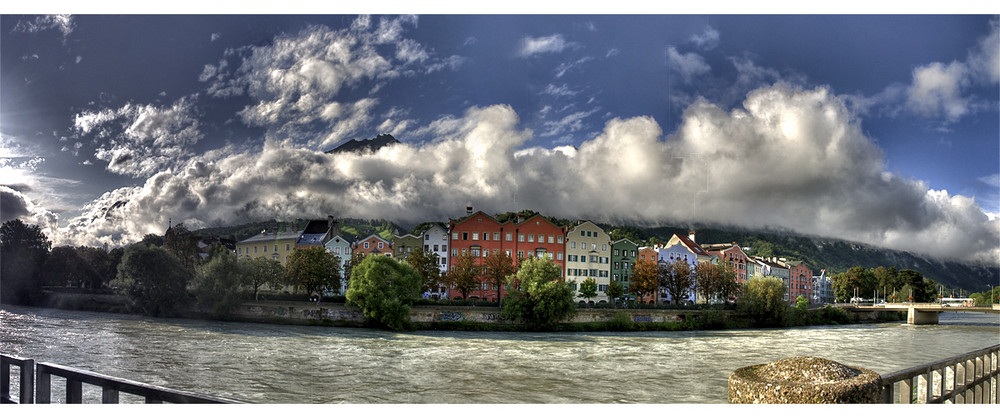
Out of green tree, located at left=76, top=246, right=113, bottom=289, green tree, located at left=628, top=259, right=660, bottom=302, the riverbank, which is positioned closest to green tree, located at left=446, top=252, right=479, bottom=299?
the riverbank

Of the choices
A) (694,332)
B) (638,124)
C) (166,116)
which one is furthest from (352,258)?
(694,332)

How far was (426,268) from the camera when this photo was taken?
1800 centimetres

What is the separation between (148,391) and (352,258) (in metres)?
13.7

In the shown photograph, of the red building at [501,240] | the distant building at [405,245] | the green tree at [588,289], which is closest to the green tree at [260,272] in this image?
the distant building at [405,245]

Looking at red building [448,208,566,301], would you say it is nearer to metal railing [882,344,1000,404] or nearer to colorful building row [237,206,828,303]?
colorful building row [237,206,828,303]

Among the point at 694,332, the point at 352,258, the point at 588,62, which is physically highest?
the point at 588,62

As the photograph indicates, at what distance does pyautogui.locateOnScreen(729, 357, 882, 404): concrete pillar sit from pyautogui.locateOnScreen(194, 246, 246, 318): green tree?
12203 mm

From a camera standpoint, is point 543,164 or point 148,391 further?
point 543,164

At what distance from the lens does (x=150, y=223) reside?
8469mm

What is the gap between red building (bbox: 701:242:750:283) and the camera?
17.1m

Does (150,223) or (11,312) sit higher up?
(150,223)

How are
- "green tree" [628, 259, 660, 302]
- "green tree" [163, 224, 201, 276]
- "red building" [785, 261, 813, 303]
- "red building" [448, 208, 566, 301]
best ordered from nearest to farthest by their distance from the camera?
"green tree" [163, 224, 201, 276], "red building" [448, 208, 566, 301], "red building" [785, 261, 813, 303], "green tree" [628, 259, 660, 302]

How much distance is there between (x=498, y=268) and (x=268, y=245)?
27.1ft
